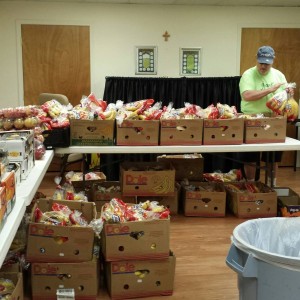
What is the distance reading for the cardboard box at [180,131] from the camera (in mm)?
3314

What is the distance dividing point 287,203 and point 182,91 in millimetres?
2315

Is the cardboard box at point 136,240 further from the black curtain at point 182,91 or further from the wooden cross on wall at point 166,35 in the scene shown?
the wooden cross on wall at point 166,35

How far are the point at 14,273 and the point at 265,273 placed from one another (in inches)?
44.4

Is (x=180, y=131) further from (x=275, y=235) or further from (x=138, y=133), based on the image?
(x=275, y=235)

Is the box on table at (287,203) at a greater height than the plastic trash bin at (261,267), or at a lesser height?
lesser

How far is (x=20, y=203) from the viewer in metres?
1.71

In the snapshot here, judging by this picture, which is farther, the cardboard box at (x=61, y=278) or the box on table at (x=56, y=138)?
the box on table at (x=56, y=138)

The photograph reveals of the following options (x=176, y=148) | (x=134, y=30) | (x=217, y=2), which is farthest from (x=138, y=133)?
(x=217, y=2)

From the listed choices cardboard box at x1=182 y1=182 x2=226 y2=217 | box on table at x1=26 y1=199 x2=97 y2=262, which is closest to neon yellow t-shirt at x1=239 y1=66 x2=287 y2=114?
cardboard box at x1=182 y1=182 x2=226 y2=217

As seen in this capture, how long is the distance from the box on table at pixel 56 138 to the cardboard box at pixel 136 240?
3.35 ft

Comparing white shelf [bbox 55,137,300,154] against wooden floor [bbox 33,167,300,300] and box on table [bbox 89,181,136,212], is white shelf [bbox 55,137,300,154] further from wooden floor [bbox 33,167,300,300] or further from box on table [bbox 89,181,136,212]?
wooden floor [bbox 33,167,300,300]

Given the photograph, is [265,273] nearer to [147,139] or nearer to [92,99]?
[147,139]

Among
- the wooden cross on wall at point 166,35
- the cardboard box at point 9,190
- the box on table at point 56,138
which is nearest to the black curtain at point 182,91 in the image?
the wooden cross on wall at point 166,35

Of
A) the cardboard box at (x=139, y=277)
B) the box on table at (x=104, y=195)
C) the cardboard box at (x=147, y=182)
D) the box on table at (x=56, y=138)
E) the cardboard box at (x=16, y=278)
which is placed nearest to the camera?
the cardboard box at (x=16, y=278)
